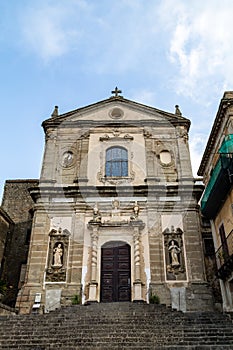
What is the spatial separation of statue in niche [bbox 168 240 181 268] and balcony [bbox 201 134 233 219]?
7.91 feet

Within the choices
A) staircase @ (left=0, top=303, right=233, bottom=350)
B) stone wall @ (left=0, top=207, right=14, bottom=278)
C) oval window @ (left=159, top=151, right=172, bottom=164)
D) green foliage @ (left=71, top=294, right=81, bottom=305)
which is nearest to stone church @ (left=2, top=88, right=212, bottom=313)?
oval window @ (left=159, top=151, right=172, bottom=164)

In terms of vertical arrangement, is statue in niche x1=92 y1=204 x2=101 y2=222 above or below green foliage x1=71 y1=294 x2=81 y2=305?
above

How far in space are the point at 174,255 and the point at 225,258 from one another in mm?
2181

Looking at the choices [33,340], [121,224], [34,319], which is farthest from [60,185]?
[33,340]

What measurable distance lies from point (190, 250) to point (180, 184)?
11.4 feet

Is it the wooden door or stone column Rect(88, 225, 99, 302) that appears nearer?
stone column Rect(88, 225, 99, 302)

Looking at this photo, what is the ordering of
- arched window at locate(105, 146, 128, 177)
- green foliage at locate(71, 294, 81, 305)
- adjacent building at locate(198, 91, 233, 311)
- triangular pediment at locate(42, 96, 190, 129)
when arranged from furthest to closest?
triangular pediment at locate(42, 96, 190, 129) < arched window at locate(105, 146, 128, 177) < green foliage at locate(71, 294, 81, 305) < adjacent building at locate(198, 91, 233, 311)

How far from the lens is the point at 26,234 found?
20969 mm

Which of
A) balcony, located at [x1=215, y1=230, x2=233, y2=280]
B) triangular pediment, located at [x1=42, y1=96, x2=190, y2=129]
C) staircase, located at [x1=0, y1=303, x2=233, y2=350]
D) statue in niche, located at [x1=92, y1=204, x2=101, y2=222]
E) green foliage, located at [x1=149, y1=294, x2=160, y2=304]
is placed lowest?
staircase, located at [x1=0, y1=303, x2=233, y2=350]

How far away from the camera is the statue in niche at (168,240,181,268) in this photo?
50.9ft

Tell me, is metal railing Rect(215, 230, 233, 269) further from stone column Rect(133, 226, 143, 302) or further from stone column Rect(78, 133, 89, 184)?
stone column Rect(78, 133, 89, 184)

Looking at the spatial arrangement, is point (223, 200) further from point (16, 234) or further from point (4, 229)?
point (4, 229)

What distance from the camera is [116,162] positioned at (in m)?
19.1

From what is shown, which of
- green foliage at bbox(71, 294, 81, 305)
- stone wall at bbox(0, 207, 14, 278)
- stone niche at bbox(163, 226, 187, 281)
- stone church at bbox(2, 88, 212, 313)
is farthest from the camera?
stone wall at bbox(0, 207, 14, 278)
